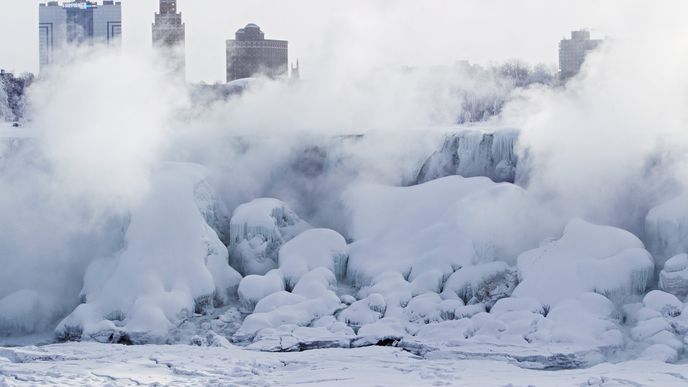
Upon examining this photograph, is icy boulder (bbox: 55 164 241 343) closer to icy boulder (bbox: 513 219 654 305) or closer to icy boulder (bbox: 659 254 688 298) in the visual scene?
icy boulder (bbox: 513 219 654 305)

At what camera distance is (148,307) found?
1911cm

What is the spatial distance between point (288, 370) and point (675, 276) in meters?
6.33

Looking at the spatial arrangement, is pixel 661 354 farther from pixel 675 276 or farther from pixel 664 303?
pixel 675 276

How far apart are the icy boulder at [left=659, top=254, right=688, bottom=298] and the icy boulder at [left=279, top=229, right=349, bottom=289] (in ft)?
17.6

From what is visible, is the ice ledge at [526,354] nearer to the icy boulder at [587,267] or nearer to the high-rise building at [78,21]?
the icy boulder at [587,267]

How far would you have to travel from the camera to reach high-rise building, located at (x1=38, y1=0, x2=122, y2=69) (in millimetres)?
162125

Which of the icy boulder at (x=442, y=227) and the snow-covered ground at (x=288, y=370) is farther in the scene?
the icy boulder at (x=442, y=227)

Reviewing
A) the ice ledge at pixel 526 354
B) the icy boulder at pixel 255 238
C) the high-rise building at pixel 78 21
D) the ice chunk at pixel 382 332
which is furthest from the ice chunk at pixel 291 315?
the high-rise building at pixel 78 21

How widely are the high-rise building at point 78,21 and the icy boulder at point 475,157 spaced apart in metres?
142

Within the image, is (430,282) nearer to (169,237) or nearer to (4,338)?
(169,237)

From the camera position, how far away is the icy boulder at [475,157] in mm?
23125

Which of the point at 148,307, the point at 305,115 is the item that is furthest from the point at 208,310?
the point at 305,115

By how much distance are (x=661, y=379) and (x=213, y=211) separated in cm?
982

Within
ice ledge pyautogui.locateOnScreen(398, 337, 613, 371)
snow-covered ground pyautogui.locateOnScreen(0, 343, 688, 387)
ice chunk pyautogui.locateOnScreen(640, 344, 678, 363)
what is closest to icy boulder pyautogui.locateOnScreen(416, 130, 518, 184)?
ice ledge pyautogui.locateOnScreen(398, 337, 613, 371)
